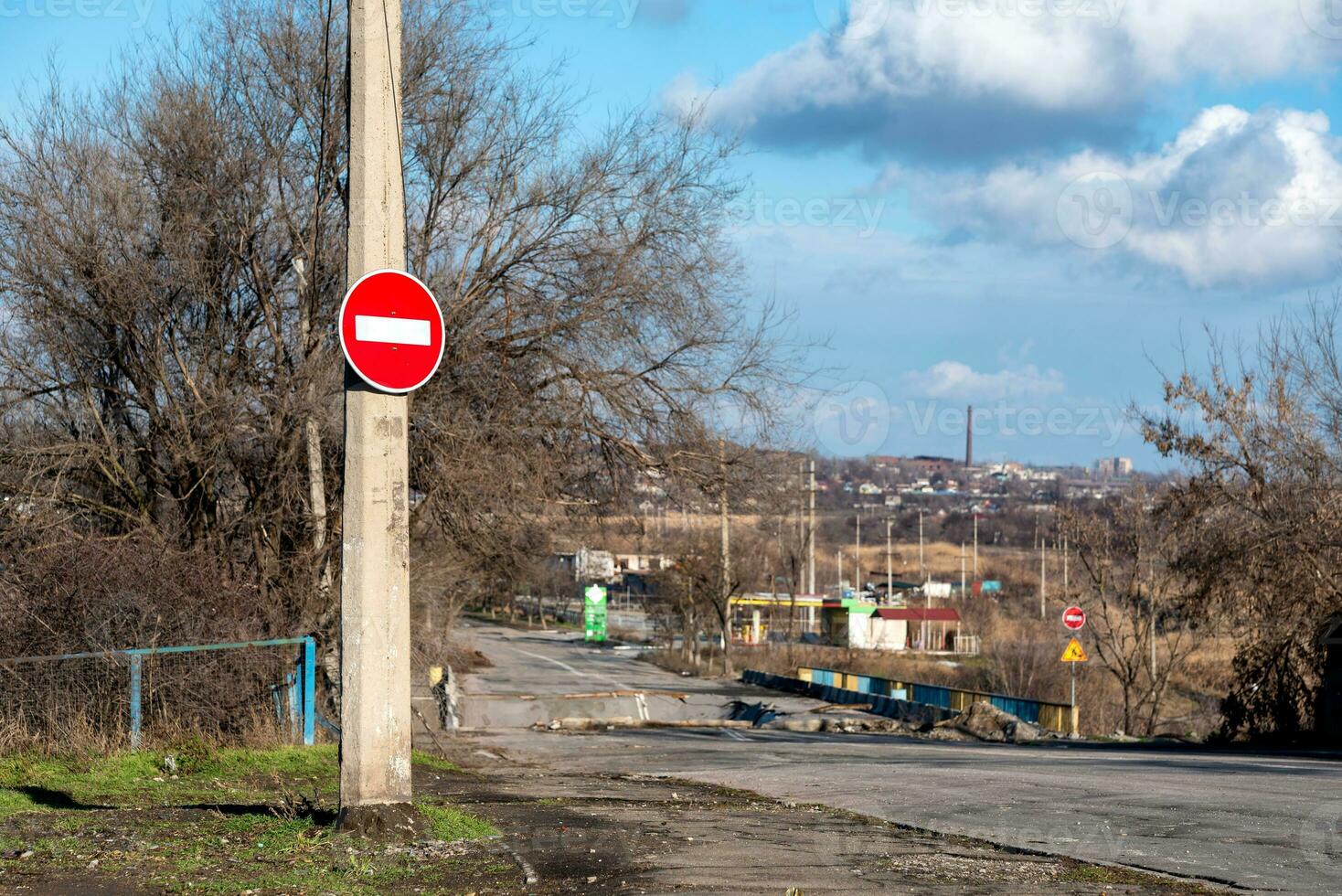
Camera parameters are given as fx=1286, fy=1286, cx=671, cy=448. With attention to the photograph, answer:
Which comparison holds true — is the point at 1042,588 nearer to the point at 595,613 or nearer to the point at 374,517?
the point at 595,613

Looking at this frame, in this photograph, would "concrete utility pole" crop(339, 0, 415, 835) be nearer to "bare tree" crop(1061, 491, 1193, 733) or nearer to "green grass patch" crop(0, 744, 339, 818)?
"green grass patch" crop(0, 744, 339, 818)

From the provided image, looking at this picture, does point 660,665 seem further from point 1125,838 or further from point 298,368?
point 1125,838

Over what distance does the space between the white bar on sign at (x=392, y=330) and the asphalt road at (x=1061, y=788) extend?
4.73 m

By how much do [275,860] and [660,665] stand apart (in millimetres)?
53932

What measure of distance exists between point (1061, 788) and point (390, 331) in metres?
8.13

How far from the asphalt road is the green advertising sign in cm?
4469

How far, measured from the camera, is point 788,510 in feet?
61.9

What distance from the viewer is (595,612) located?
71.9 meters

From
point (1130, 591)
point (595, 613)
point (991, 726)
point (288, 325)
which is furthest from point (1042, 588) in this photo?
point (288, 325)

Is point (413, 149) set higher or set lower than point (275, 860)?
higher

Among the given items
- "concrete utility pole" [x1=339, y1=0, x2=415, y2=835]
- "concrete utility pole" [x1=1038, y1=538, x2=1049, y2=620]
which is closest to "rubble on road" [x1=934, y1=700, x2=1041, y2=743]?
"concrete utility pole" [x1=339, y1=0, x2=415, y2=835]

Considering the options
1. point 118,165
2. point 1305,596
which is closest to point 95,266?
point 118,165

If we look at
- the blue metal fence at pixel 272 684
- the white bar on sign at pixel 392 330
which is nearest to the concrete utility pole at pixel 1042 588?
the blue metal fence at pixel 272 684

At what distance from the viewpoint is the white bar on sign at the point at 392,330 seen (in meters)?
7.01
